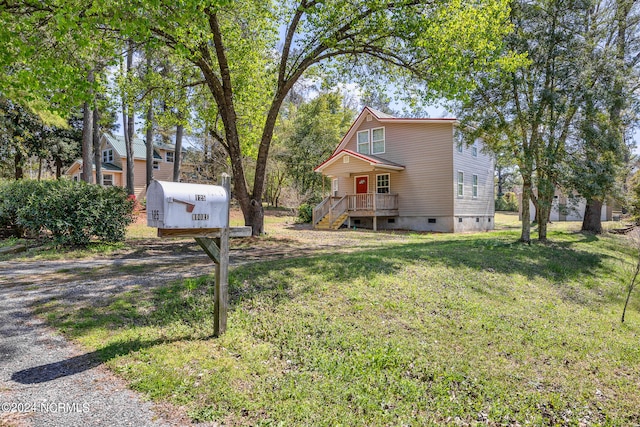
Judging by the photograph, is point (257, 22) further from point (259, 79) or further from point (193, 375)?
point (193, 375)

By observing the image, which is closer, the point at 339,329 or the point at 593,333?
the point at 339,329

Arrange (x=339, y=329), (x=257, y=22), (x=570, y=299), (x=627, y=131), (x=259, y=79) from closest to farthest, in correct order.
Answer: (x=339, y=329) < (x=570, y=299) < (x=257, y=22) < (x=259, y=79) < (x=627, y=131)

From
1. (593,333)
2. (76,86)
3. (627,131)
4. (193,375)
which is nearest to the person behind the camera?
(193,375)

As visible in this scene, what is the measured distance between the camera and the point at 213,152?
27.7m

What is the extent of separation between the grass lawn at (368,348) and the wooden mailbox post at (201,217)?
2.49 ft

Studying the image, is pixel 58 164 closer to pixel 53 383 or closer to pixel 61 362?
pixel 61 362

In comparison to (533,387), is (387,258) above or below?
above

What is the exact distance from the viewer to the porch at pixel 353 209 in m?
19.0

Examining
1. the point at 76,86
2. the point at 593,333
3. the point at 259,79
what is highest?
the point at 259,79

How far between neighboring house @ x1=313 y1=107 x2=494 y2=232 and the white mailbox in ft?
49.7

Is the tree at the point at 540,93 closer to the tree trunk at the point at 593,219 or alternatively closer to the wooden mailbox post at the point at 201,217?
the tree trunk at the point at 593,219

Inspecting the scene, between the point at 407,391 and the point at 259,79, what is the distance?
441 inches

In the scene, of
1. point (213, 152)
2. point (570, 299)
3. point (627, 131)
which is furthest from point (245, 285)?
point (213, 152)

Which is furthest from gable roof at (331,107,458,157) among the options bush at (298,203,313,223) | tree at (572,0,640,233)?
tree at (572,0,640,233)
